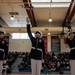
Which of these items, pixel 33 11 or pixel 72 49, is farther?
pixel 33 11

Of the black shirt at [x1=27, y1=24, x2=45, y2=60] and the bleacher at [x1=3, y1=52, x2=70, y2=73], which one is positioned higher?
the black shirt at [x1=27, y1=24, x2=45, y2=60]

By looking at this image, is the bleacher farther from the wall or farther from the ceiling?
the ceiling

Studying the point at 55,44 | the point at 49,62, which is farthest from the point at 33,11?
the point at 55,44

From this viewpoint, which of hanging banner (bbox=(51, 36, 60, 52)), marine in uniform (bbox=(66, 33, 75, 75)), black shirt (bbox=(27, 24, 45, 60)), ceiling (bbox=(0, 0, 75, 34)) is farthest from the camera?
hanging banner (bbox=(51, 36, 60, 52))

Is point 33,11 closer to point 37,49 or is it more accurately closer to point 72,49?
point 37,49

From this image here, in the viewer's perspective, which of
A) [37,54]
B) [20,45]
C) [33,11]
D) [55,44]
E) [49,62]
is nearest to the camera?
[37,54]

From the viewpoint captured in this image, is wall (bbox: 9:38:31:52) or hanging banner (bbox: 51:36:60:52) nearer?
hanging banner (bbox: 51:36:60:52)

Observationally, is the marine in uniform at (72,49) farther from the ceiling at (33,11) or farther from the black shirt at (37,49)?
the ceiling at (33,11)

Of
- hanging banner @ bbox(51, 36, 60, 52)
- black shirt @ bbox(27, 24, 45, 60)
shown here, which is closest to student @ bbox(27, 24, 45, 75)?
black shirt @ bbox(27, 24, 45, 60)

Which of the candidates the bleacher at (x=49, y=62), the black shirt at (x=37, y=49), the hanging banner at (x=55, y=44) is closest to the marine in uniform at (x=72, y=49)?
the black shirt at (x=37, y=49)

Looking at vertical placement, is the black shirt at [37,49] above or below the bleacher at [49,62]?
above

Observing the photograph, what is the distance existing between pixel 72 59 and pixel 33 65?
2.97ft

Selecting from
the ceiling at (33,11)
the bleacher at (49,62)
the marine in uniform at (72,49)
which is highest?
the ceiling at (33,11)

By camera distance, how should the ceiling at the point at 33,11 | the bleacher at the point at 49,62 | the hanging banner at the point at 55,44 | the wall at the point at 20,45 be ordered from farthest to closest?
the wall at the point at 20,45, the hanging banner at the point at 55,44, the bleacher at the point at 49,62, the ceiling at the point at 33,11
